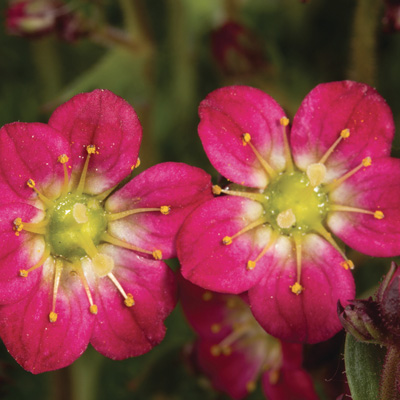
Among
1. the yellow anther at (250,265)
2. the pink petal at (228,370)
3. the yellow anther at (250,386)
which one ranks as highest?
the yellow anther at (250,265)

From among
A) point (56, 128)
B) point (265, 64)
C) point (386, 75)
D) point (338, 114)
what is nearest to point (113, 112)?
point (56, 128)

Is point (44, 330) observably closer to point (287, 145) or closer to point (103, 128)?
point (103, 128)

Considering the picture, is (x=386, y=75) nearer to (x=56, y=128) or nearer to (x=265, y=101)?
(x=265, y=101)

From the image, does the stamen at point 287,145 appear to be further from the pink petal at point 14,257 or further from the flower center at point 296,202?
the pink petal at point 14,257

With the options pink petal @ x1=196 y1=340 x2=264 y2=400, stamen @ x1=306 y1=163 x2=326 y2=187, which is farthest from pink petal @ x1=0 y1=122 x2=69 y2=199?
pink petal @ x1=196 y1=340 x2=264 y2=400

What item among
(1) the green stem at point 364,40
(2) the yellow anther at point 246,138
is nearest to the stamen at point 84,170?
(2) the yellow anther at point 246,138

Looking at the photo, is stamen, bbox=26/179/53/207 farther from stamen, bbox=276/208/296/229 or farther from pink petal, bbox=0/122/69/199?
stamen, bbox=276/208/296/229
